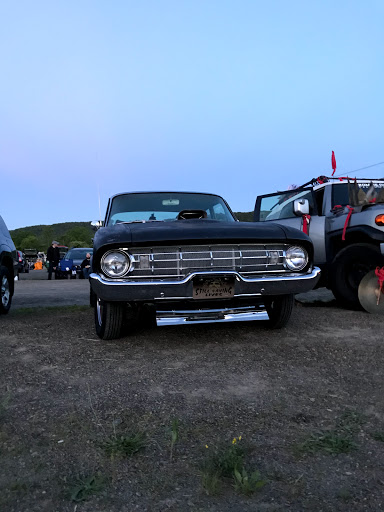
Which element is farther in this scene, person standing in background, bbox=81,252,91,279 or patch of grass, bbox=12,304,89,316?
person standing in background, bbox=81,252,91,279

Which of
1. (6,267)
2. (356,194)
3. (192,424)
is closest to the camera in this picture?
(192,424)

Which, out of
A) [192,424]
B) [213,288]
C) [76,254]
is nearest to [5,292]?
[213,288]

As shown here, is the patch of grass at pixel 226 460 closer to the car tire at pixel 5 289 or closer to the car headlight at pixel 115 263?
the car headlight at pixel 115 263

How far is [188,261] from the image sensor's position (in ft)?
12.1

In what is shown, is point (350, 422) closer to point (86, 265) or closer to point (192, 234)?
point (192, 234)

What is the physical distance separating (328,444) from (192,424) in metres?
0.69

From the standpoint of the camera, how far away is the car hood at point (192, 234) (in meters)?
3.62

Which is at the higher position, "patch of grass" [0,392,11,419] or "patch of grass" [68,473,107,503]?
"patch of grass" [0,392,11,419]

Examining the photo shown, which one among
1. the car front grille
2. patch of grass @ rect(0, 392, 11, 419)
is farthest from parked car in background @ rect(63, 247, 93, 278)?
patch of grass @ rect(0, 392, 11, 419)

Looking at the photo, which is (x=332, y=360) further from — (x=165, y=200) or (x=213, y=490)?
(x=165, y=200)

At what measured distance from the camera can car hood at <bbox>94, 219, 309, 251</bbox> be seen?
143 inches

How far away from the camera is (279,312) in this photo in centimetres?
434

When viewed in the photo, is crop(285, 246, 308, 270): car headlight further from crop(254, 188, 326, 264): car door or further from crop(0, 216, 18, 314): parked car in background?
crop(0, 216, 18, 314): parked car in background

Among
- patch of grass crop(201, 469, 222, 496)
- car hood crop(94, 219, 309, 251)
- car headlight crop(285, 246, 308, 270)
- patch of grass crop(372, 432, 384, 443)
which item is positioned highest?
car hood crop(94, 219, 309, 251)
